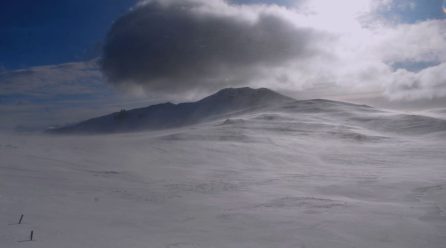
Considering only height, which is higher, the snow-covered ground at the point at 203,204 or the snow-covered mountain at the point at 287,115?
the snow-covered mountain at the point at 287,115

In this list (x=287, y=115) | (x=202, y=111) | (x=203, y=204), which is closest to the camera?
(x=203, y=204)

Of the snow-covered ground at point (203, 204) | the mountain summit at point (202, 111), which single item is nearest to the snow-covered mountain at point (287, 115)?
the mountain summit at point (202, 111)

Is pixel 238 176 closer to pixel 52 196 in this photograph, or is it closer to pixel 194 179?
pixel 194 179

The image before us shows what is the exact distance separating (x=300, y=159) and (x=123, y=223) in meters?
25.5

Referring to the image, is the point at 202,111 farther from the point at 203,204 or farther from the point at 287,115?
the point at 203,204

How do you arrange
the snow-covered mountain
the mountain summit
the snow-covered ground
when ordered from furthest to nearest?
the mountain summit < the snow-covered mountain < the snow-covered ground

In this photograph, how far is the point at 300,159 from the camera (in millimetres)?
35500

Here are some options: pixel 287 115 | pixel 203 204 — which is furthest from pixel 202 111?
pixel 203 204

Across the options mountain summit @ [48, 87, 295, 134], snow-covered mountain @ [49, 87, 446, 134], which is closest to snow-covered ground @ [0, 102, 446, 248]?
snow-covered mountain @ [49, 87, 446, 134]

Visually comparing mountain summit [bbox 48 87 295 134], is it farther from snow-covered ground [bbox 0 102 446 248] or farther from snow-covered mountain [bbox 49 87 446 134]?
snow-covered ground [bbox 0 102 446 248]

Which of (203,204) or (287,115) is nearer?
(203,204)

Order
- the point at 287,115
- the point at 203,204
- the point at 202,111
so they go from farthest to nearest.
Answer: the point at 202,111 → the point at 287,115 → the point at 203,204

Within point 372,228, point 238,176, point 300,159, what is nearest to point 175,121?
point 300,159

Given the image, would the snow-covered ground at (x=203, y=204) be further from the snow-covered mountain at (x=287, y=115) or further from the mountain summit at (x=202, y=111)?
the mountain summit at (x=202, y=111)
